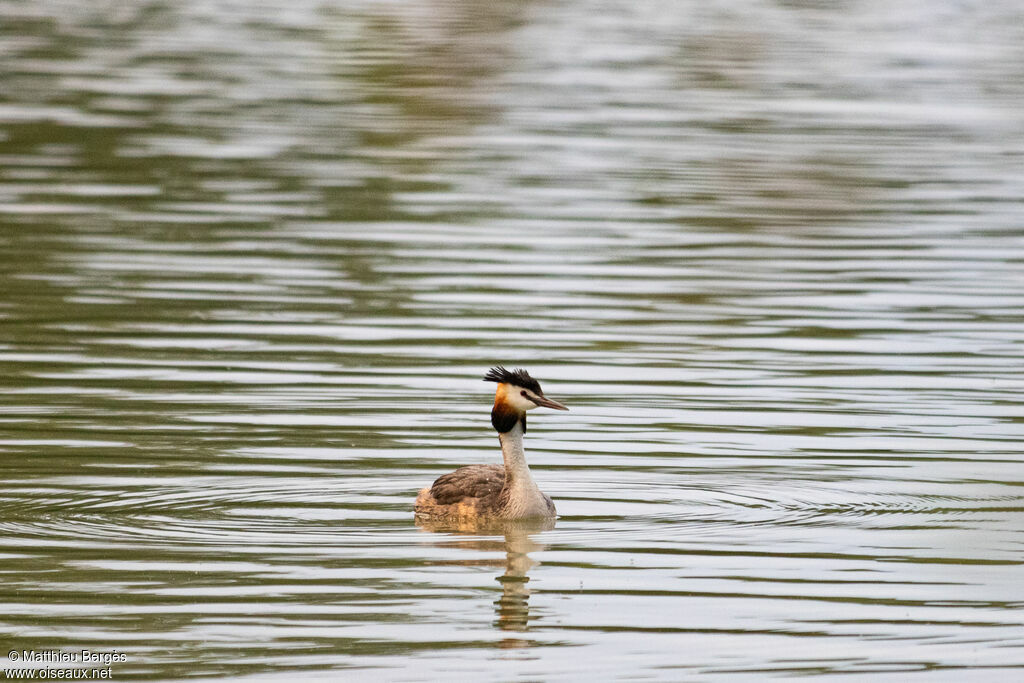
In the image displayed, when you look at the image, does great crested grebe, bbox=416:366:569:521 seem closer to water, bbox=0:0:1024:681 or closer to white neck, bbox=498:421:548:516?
white neck, bbox=498:421:548:516

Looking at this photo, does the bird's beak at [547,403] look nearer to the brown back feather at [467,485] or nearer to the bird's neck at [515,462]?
the bird's neck at [515,462]

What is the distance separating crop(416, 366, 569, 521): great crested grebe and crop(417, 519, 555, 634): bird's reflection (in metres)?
0.06

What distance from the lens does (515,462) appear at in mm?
11406

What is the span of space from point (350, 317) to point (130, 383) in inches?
113

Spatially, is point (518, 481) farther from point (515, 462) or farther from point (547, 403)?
point (547, 403)

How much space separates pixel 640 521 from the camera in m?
11.3

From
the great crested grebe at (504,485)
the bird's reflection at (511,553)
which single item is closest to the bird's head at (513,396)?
the great crested grebe at (504,485)

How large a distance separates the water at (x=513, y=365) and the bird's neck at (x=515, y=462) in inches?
10.8

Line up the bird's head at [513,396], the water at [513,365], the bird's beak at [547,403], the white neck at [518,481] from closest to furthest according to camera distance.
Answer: the water at [513,365] < the bird's beak at [547,403] < the white neck at [518,481] < the bird's head at [513,396]

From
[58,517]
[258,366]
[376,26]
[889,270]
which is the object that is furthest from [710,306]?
[376,26]

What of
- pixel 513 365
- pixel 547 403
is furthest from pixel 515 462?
pixel 513 365

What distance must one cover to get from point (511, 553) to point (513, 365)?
450 cm

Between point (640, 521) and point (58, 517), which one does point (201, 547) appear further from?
point (640, 521)

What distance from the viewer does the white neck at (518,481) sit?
36.8 feet
